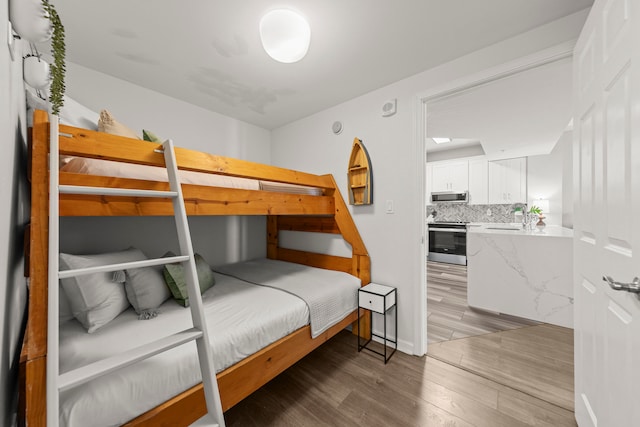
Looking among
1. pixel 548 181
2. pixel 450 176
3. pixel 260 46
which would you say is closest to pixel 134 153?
pixel 260 46

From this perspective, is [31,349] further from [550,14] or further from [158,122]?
[550,14]

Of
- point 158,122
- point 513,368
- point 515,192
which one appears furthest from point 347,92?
point 515,192

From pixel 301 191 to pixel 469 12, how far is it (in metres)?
1.71

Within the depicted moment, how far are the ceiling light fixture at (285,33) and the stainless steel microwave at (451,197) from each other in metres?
4.68

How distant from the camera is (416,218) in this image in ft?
6.69

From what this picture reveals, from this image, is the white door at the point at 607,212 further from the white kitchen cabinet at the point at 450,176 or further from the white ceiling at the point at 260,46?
the white kitchen cabinet at the point at 450,176

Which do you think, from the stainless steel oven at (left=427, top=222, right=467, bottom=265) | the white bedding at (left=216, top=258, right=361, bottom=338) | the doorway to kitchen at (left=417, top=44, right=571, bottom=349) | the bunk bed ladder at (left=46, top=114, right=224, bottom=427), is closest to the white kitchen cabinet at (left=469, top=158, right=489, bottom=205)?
the doorway to kitchen at (left=417, top=44, right=571, bottom=349)

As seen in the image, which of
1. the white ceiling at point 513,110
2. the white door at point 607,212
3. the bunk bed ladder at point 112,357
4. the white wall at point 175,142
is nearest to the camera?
the bunk bed ladder at point 112,357

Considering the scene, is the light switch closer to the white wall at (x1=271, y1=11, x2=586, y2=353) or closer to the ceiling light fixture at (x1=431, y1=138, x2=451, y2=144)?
the white wall at (x1=271, y1=11, x2=586, y2=353)

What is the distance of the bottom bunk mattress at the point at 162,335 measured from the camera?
0.84 m

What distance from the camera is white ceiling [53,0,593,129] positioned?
139cm

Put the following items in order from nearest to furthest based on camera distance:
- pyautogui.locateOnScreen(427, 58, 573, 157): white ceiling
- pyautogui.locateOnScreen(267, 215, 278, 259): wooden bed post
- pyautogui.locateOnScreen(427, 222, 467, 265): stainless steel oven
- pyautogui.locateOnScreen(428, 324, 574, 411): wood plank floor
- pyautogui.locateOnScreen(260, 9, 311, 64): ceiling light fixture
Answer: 1. pyautogui.locateOnScreen(260, 9, 311, 64): ceiling light fixture
2. pyautogui.locateOnScreen(428, 324, 574, 411): wood plank floor
3. pyautogui.locateOnScreen(427, 58, 573, 157): white ceiling
4. pyautogui.locateOnScreen(267, 215, 278, 259): wooden bed post
5. pyautogui.locateOnScreen(427, 222, 467, 265): stainless steel oven

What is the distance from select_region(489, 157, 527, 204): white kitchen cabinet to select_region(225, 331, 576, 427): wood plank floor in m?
4.06

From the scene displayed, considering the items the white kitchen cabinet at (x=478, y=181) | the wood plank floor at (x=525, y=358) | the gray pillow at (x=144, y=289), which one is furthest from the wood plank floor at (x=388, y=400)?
the white kitchen cabinet at (x=478, y=181)
